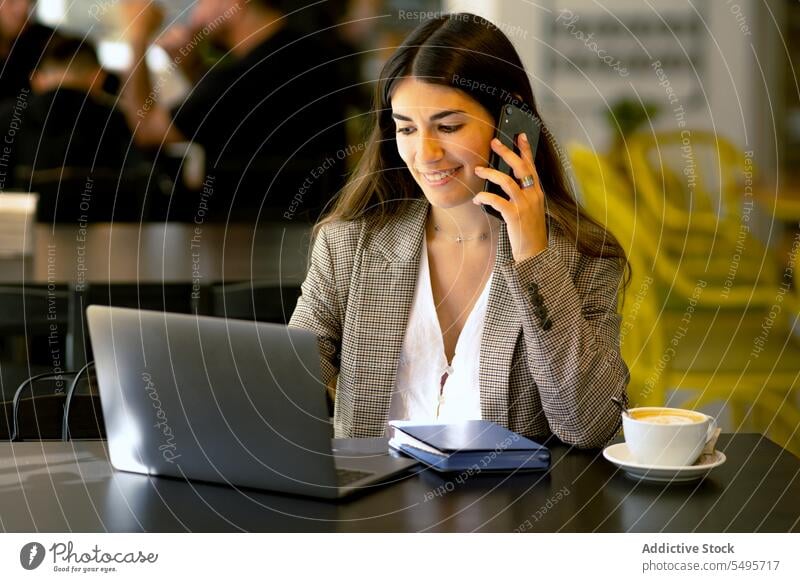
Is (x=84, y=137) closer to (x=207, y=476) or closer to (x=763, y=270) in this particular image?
(x=763, y=270)

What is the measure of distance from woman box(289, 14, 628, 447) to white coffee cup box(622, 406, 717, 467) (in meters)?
0.15

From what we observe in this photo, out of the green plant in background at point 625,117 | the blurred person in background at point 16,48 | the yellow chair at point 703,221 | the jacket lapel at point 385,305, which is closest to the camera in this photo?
the jacket lapel at point 385,305

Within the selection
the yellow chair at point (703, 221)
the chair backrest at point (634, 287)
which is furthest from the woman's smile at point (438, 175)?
the yellow chair at point (703, 221)

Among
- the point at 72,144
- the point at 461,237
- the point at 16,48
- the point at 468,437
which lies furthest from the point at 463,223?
the point at 16,48

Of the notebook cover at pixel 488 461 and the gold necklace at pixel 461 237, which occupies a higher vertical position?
the gold necklace at pixel 461 237

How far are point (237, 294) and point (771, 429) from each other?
4.12ft

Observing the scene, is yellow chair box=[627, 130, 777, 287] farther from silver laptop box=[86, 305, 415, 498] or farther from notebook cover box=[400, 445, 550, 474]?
silver laptop box=[86, 305, 415, 498]

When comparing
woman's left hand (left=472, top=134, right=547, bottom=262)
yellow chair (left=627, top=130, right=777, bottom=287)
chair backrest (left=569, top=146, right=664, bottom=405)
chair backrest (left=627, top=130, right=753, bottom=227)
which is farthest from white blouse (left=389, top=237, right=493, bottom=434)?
chair backrest (left=627, top=130, right=753, bottom=227)

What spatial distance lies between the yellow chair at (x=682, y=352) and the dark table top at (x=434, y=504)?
105 cm

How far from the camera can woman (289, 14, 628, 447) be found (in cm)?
119

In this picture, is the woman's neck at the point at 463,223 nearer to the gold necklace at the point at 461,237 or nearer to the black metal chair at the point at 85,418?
the gold necklace at the point at 461,237

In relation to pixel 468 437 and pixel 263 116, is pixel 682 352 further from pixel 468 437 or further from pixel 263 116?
pixel 263 116

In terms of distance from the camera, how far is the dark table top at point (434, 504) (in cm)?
88
